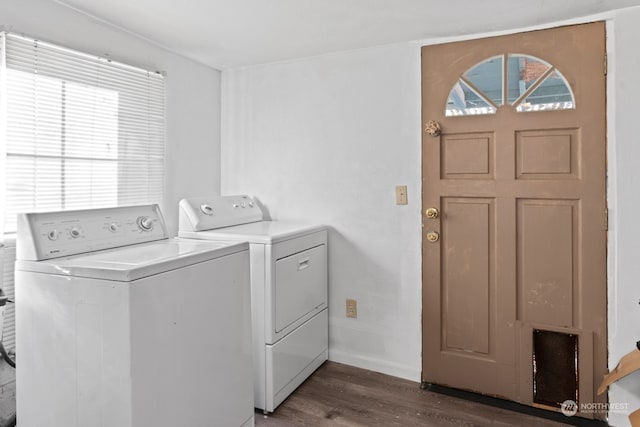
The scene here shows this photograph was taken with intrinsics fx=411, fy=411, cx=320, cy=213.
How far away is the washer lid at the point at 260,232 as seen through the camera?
223 centimetres

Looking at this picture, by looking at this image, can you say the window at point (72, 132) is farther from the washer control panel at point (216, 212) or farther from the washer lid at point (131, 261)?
the washer lid at point (131, 261)

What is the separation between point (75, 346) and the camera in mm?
1484

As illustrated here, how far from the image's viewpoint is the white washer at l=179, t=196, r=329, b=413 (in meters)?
2.22

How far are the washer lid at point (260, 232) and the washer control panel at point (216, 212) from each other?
0.14ft

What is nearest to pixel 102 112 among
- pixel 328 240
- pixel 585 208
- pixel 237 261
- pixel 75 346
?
pixel 237 261

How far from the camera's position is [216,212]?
2.61m

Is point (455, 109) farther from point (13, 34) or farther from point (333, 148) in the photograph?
point (13, 34)

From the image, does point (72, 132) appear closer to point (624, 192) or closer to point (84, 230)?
point (84, 230)

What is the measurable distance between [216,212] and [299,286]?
71cm

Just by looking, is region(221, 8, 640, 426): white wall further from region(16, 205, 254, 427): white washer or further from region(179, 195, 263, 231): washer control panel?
region(16, 205, 254, 427): white washer

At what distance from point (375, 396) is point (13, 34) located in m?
2.59

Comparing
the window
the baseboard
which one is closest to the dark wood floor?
the baseboard

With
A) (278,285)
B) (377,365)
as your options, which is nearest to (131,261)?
(278,285)

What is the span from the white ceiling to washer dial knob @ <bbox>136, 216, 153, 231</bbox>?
1064 millimetres
